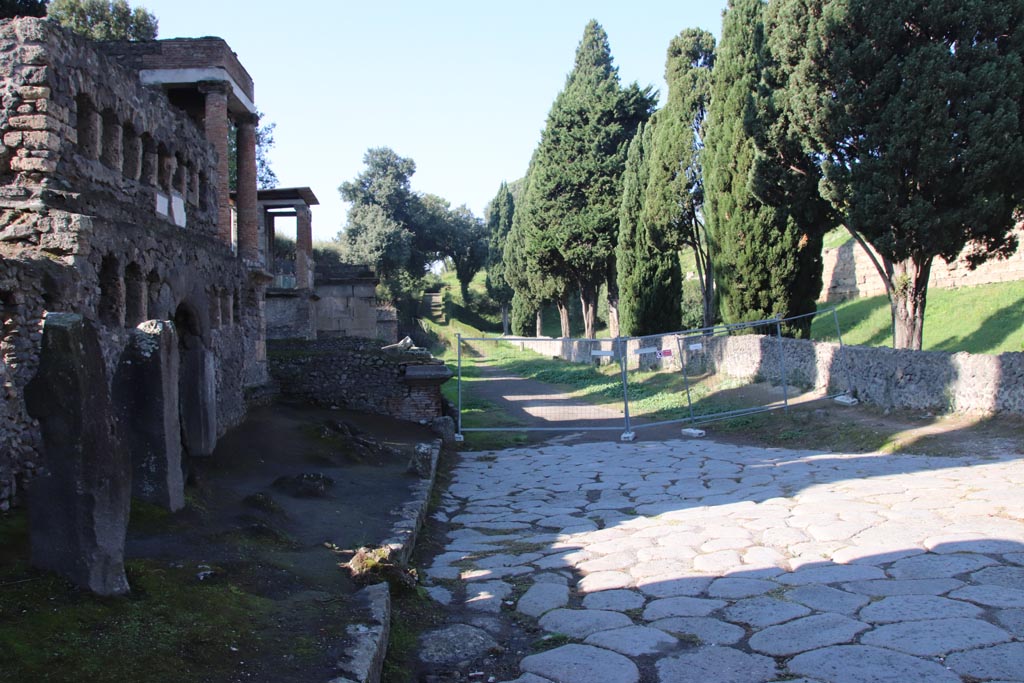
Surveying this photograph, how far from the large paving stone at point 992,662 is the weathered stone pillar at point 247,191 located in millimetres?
14081

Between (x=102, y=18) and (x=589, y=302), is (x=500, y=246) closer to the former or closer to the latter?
(x=589, y=302)

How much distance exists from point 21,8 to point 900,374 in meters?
18.4

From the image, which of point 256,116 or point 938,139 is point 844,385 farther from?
point 256,116

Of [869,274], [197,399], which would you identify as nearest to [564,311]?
[869,274]

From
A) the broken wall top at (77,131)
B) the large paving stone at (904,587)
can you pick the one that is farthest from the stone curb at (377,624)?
the broken wall top at (77,131)

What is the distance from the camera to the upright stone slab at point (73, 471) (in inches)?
152

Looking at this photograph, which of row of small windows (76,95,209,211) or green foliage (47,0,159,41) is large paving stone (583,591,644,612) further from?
green foliage (47,0,159,41)

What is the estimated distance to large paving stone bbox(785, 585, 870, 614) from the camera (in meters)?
4.54

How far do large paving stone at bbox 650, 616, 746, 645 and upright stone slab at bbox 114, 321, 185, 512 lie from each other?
3.35 m

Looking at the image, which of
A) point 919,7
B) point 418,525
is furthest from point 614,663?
point 919,7

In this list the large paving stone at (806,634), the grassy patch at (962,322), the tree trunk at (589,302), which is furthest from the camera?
the tree trunk at (589,302)

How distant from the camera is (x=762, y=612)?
15.1 ft

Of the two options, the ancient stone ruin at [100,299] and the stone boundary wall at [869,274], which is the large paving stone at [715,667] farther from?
the stone boundary wall at [869,274]

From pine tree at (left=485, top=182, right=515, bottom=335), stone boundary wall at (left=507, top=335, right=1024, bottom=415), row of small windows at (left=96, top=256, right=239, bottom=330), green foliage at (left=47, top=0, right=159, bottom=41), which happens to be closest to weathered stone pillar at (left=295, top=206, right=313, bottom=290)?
green foliage at (left=47, top=0, right=159, bottom=41)
